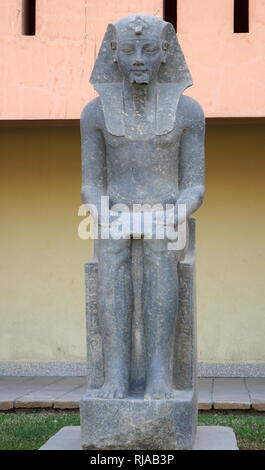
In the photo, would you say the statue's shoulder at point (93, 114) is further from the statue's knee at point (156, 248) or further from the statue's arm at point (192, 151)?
the statue's knee at point (156, 248)

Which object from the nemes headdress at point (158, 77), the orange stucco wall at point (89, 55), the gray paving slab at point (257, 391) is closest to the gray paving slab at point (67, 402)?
the gray paving slab at point (257, 391)

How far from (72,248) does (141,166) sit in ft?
16.4

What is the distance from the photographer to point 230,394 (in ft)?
28.6

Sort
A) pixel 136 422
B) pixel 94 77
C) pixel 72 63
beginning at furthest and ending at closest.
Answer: pixel 72 63, pixel 94 77, pixel 136 422

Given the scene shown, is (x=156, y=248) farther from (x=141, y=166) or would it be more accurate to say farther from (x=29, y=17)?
(x=29, y=17)

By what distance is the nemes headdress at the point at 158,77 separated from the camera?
5.59 meters

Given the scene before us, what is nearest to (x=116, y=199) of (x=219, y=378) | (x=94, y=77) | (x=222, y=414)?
(x=94, y=77)

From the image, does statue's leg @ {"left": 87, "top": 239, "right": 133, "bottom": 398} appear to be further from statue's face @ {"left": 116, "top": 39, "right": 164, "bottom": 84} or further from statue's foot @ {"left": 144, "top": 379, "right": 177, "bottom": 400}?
statue's face @ {"left": 116, "top": 39, "right": 164, "bottom": 84}

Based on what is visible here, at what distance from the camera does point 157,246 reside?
17.8 feet

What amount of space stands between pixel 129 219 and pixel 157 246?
21cm

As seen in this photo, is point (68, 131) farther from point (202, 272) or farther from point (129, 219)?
point (129, 219)

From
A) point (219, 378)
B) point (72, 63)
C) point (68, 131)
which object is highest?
point (72, 63)

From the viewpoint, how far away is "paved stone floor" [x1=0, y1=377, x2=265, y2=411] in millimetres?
8219

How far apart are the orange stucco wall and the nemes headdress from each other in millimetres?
3224
